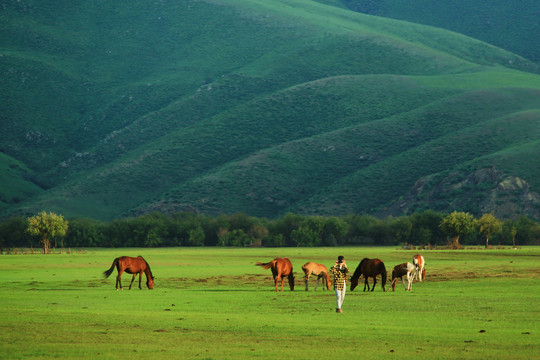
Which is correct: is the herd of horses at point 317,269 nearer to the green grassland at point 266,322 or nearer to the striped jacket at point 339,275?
the green grassland at point 266,322

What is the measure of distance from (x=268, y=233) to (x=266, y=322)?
103m

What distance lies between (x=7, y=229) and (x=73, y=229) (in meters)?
10.5

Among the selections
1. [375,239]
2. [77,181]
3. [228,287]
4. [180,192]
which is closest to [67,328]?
[228,287]

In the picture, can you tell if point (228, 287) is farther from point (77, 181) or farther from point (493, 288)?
point (77, 181)

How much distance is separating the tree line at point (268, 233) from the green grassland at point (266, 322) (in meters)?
75.2

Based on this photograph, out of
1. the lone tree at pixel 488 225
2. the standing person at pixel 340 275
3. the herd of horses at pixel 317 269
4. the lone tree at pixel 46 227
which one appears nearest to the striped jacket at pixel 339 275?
the standing person at pixel 340 275

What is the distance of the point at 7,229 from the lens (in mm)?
129875

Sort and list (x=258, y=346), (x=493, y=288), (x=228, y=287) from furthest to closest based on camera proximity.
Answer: (x=228, y=287) < (x=493, y=288) < (x=258, y=346)

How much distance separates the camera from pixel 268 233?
129 m

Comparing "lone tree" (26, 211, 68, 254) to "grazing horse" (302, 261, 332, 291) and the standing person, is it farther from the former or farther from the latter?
the standing person

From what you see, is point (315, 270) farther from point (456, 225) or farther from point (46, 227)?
point (46, 227)

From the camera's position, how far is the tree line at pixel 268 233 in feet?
385

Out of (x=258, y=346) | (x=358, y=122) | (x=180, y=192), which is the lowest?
(x=258, y=346)

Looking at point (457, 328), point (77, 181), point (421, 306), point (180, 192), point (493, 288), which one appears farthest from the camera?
point (77, 181)
